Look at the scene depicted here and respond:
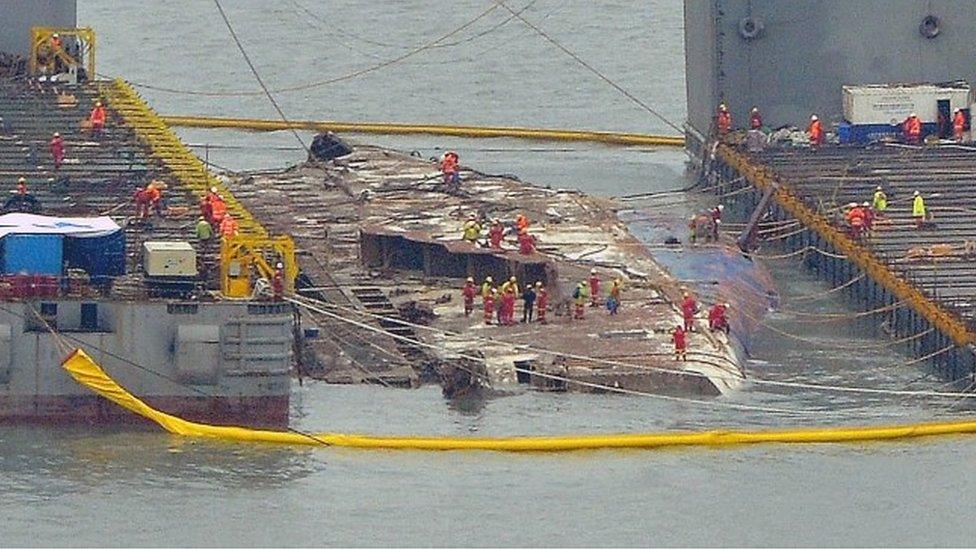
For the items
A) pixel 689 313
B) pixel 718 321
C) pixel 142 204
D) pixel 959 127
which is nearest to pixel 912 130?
pixel 959 127

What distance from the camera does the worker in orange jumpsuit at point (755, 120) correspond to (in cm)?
9925

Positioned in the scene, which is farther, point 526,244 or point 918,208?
point 918,208

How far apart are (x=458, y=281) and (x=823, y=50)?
2451 centimetres

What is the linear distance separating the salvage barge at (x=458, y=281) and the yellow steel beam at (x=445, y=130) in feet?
49.6

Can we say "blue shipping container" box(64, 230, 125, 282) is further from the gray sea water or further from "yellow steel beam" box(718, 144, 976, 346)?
"yellow steel beam" box(718, 144, 976, 346)

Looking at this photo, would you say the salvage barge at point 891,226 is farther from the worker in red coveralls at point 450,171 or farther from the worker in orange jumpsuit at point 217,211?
the worker in orange jumpsuit at point 217,211

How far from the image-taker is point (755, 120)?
99.3 metres

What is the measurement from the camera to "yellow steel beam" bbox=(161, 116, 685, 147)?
373 feet

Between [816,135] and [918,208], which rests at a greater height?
[816,135]

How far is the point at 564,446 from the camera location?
64250 millimetres

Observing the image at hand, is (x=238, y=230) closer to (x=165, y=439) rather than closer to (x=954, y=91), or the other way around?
(x=165, y=439)

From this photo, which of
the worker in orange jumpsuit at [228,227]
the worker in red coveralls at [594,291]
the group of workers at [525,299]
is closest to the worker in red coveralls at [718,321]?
the group of workers at [525,299]

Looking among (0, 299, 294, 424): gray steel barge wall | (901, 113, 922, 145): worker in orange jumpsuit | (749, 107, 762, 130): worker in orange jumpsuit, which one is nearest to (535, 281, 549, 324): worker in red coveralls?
(0, 299, 294, 424): gray steel barge wall

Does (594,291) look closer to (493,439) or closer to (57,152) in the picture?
(493,439)
